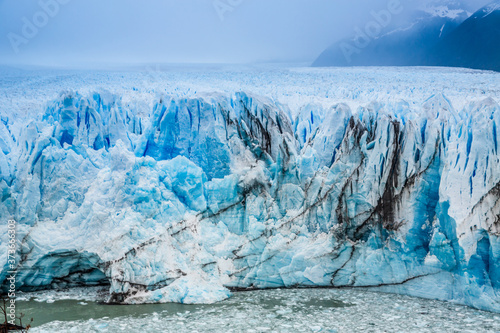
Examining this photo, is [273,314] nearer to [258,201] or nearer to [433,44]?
[258,201]

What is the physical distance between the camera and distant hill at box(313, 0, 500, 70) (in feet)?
23.1

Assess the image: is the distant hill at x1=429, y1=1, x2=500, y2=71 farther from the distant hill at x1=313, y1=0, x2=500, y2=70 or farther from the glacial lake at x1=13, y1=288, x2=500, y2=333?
the glacial lake at x1=13, y1=288, x2=500, y2=333

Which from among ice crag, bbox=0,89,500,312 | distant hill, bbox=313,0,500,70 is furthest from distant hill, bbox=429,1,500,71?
ice crag, bbox=0,89,500,312

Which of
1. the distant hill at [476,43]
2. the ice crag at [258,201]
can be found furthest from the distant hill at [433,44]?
the ice crag at [258,201]

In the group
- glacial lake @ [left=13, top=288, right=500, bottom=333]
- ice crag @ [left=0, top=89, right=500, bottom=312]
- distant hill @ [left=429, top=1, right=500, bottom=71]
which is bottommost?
glacial lake @ [left=13, top=288, right=500, bottom=333]

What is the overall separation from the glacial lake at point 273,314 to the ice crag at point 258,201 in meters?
0.20

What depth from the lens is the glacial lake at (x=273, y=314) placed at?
451 cm

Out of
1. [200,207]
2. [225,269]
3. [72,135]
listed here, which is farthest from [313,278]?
[72,135]

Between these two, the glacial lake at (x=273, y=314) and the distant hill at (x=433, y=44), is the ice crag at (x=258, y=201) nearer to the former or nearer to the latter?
the glacial lake at (x=273, y=314)

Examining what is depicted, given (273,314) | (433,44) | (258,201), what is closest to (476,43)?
(433,44)

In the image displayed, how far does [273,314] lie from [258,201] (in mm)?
1525

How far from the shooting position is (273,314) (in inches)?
191

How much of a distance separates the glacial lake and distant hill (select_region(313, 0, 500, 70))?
393 centimetres

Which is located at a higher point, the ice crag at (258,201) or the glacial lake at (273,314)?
the ice crag at (258,201)
